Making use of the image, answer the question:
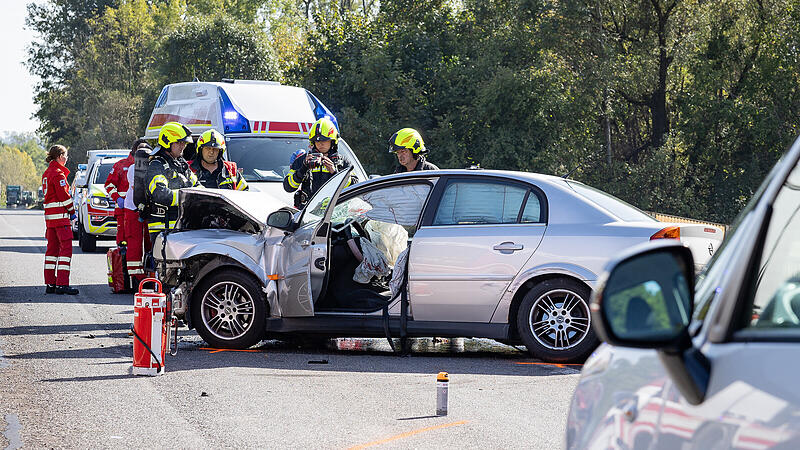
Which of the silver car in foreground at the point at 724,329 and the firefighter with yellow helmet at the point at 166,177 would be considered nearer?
the silver car in foreground at the point at 724,329

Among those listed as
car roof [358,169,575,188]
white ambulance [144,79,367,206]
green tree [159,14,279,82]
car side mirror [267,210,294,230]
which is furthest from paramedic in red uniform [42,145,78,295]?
green tree [159,14,279,82]

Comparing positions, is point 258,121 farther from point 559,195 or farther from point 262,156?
point 559,195

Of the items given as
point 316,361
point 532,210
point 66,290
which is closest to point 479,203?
point 532,210

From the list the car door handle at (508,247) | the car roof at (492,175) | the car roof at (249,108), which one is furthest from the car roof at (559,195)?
the car roof at (249,108)

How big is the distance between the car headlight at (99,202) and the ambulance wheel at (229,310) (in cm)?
1245

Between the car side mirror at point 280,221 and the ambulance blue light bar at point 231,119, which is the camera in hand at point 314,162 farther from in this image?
the ambulance blue light bar at point 231,119

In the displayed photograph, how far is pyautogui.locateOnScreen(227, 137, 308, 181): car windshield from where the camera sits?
1396 cm

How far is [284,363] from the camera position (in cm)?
858

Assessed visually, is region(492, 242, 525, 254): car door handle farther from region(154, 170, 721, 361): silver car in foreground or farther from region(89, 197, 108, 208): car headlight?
region(89, 197, 108, 208): car headlight

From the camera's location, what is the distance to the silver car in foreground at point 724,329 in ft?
5.52

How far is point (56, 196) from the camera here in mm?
13828

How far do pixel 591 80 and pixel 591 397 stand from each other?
2458 cm

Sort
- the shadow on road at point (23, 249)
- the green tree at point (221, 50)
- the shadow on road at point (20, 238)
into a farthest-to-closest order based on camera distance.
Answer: the green tree at point (221, 50) → the shadow on road at point (20, 238) → the shadow on road at point (23, 249)

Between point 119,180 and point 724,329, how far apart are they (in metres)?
13.4
